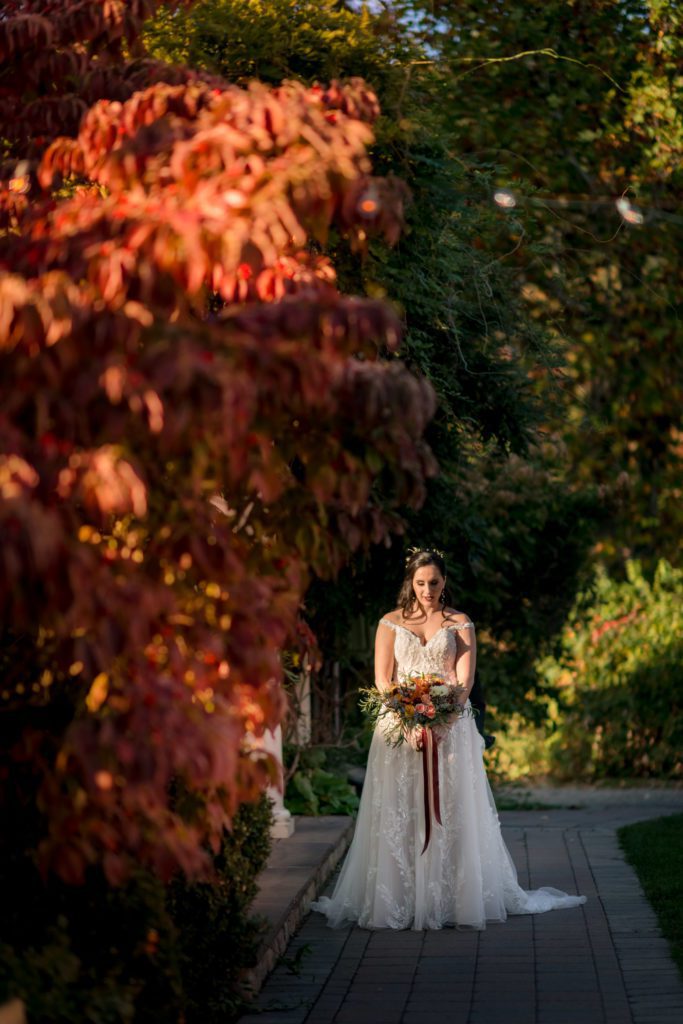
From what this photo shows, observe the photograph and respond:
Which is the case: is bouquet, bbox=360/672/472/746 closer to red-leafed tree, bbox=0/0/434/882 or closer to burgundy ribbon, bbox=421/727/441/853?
burgundy ribbon, bbox=421/727/441/853

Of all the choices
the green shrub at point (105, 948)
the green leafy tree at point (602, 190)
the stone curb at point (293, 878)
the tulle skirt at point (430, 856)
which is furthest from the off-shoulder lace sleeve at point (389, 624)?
the green leafy tree at point (602, 190)

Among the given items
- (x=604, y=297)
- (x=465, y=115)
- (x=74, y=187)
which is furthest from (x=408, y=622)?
(x=604, y=297)

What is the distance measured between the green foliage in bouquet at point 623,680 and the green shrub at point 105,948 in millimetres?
10039

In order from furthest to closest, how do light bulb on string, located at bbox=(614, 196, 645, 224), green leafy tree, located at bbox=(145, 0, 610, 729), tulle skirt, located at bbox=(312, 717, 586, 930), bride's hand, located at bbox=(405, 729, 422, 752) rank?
Answer: light bulb on string, located at bbox=(614, 196, 645, 224) < green leafy tree, located at bbox=(145, 0, 610, 729) < bride's hand, located at bbox=(405, 729, 422, 752) < tulle skirt, located at bbox=(312, 717, 586, 930)

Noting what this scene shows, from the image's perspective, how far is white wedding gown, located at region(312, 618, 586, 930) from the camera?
7.87 m

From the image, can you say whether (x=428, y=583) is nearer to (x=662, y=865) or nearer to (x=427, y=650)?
(x=427, y=650)

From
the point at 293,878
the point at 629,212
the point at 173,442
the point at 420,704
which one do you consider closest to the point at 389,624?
the point at 420,704

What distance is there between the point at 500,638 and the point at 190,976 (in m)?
9.50

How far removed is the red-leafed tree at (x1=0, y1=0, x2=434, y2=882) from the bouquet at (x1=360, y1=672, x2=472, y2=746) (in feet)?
12.2

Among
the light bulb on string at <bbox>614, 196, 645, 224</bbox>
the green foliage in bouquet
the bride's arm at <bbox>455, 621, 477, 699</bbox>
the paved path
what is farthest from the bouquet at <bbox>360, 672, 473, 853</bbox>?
the light bulb on string at <bbox>614, 196, 645, 224</bbox>

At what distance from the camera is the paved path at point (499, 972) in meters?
5.88

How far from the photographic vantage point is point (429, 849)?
8000mm

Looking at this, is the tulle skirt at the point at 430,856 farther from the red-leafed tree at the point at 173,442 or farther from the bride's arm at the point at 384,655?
the red-leafed tree at the point at 173,442

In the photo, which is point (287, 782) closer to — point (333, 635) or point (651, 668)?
point (333, 635)
